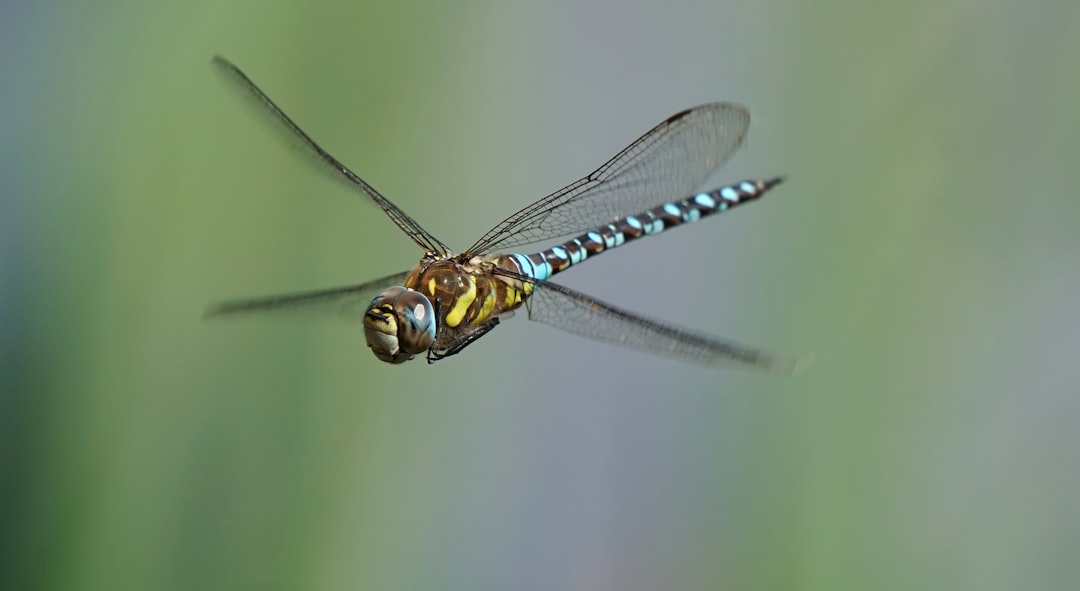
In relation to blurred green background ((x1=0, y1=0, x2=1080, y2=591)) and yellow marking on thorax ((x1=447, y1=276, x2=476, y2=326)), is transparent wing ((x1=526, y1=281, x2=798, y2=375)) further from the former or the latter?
blurred green background ((x1=0, y1=0, x2=1080, y2=591))

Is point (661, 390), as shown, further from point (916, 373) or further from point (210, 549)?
point (210, 549)

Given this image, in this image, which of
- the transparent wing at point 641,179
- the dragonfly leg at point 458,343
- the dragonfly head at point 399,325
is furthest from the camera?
the transparent wing at point 641,179

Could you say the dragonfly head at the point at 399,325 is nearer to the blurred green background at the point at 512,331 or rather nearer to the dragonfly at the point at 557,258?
the dragonfly at the point at 557,258

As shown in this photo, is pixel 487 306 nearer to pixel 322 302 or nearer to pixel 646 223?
pixel 322 302

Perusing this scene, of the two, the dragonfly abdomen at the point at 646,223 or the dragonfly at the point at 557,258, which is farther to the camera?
the dragonfly abdomen at the point at 646,223

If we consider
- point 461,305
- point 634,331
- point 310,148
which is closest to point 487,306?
point 461,305

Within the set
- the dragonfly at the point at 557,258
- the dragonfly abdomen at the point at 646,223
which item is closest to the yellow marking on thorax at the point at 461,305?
the dragonfly at the point at 557,258

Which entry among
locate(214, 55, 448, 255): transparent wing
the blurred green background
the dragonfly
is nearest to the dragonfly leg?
the dragonfly
